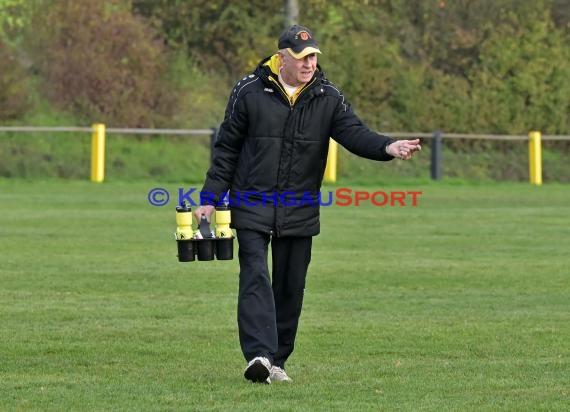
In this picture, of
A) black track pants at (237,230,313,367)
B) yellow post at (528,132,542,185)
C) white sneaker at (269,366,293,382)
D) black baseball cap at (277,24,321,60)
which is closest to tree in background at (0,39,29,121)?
yellow post at (528,132,542,185)

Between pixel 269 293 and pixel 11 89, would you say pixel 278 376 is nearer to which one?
pixel 269 293

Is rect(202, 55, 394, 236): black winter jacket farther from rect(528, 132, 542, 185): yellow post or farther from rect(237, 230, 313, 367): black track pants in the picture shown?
rect(528, 132, 542, 185): yellow post

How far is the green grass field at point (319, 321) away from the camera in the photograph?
334 inches

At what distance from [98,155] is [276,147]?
1041 inches

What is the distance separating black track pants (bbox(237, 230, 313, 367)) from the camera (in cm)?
888

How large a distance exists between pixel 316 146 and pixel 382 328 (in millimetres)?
2851

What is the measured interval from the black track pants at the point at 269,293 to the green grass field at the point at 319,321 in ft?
0.72

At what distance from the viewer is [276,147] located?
8891 mm

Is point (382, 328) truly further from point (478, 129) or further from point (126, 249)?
point (478, 129)

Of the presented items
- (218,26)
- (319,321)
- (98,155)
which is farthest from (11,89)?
(319,321)

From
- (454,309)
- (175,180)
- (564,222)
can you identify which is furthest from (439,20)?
(454,309)

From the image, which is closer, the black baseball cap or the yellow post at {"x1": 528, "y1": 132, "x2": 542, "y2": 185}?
the black baseball cap

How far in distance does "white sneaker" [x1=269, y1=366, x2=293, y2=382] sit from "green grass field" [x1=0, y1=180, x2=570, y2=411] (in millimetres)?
71

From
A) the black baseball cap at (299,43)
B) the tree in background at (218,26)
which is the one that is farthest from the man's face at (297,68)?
the tree in background at (218,26)
